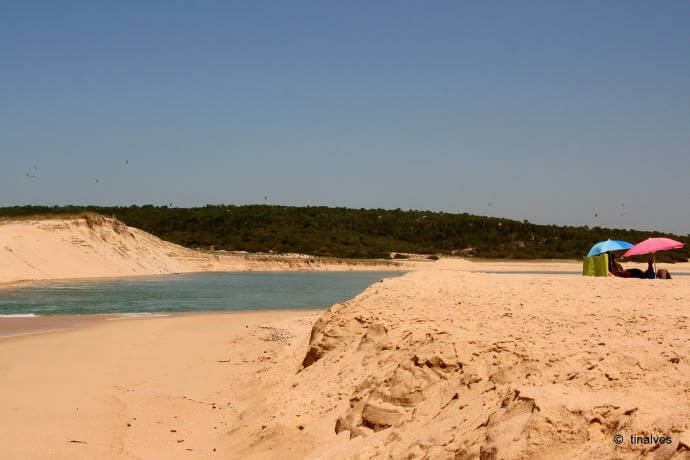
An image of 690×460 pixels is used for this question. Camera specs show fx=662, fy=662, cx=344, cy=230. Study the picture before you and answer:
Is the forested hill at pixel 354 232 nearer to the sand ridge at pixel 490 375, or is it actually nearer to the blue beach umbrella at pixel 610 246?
the blue beach umbrella at pixel 610 246

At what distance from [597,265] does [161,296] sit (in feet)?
53.2

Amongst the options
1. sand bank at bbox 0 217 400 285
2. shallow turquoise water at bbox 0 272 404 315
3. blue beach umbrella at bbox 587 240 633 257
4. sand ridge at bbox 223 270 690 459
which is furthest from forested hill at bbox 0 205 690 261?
sand ridge at bbox 223 270 690 459

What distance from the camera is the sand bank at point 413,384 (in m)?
4.02

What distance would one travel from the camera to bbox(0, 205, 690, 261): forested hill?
61.4 meters

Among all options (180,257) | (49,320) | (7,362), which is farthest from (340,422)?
(180,257)

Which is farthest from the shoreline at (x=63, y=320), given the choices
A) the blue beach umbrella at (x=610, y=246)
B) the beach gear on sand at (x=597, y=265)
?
the beach gear on sand at (x=597, y=265)

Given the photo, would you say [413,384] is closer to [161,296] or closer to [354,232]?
[161,296]

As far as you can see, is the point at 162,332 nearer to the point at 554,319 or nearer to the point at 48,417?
the point at 48,417

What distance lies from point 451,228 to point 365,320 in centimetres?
7368

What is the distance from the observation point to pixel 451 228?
265 feet

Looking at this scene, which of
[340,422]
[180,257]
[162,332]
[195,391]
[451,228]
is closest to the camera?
[340,422]

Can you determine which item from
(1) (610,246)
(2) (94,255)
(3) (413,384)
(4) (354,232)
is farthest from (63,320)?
(4) (354,232)

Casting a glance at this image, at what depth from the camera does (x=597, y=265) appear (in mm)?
11820

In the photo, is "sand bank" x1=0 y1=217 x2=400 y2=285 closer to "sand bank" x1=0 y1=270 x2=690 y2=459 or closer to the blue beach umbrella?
"sand bank" x1=0 y1=270 x2=690 y2=459
